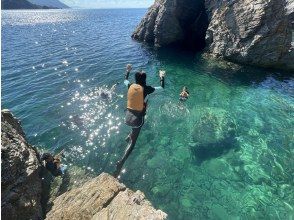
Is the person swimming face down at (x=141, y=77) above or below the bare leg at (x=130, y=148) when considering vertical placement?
above

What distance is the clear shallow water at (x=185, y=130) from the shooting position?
41.9ft

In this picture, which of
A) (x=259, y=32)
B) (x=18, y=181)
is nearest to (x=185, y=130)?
(x=18, y=181)

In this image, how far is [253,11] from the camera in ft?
90.2

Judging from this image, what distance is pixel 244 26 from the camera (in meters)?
28.1

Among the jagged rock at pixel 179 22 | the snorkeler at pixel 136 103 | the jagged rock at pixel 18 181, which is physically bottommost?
the jagged rock at pixel 179 22

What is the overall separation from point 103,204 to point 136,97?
529cm

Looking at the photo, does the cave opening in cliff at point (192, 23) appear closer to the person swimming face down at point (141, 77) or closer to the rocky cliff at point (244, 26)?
the rocky cliff at point (244, 26)

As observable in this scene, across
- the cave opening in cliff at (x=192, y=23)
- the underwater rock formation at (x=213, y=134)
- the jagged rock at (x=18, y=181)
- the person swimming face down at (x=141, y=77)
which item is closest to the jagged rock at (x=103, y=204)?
the jagged rock at (x=18, y=181)

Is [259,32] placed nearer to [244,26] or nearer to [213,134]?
[244,26]

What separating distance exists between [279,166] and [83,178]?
10637mm

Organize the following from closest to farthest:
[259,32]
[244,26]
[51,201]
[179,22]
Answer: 1. [51,201]
2. [259,32]
3. [244,26]
4. [179,22]

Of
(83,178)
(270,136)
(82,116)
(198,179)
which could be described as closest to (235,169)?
(198,179)

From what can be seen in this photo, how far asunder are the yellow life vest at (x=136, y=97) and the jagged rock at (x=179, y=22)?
27385 mm

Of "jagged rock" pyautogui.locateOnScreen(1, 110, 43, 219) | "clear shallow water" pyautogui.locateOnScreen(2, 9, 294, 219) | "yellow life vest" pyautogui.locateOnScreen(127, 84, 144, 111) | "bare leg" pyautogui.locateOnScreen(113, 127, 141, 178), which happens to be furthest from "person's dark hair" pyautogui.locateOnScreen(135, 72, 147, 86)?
"jagged rock" pyautogui.locateOnScreen(1, 110, 43, 219)
